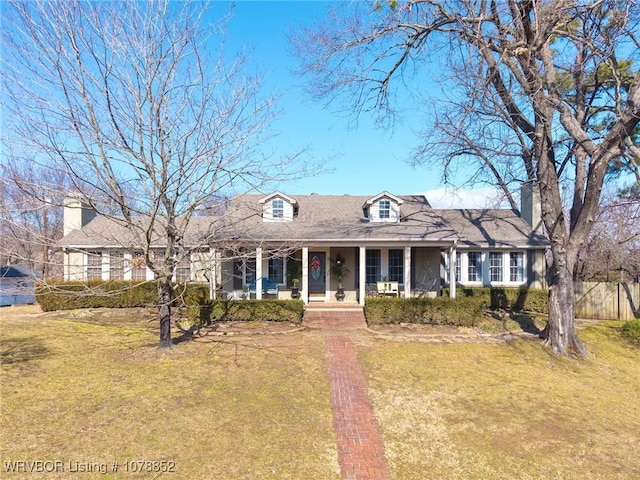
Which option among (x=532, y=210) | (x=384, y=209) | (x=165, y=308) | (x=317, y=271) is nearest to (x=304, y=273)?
(x=317, y=271)

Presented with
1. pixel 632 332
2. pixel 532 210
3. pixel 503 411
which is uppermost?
pixel 532 210

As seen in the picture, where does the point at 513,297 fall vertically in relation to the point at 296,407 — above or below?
above

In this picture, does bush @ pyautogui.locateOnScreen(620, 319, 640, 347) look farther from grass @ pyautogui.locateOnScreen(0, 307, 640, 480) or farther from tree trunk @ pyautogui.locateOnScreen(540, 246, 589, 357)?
tree trunk @ pyautogui.locateOnScreen(540, 246, 589, 357)

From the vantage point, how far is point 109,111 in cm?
793

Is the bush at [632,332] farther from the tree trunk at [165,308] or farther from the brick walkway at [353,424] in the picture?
the tree trunk at [165,308]

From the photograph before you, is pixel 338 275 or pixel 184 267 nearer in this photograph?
pixel 184 267

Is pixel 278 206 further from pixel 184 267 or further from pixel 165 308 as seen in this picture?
pixel 165 308

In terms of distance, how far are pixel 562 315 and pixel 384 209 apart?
8.47 metres

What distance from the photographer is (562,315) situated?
1059cm

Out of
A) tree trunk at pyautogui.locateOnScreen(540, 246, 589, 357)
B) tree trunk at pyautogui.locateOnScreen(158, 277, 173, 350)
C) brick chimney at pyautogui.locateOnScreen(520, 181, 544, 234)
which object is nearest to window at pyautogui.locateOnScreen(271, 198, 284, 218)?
tree trunk at pyautogui.locateOnScreen(158, 277, 173, 350)

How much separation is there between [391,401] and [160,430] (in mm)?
4392

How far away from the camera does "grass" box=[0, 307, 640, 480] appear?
514cm

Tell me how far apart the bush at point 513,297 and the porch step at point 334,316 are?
18.3ft

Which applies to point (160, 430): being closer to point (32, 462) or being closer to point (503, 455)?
point (32, 462)
